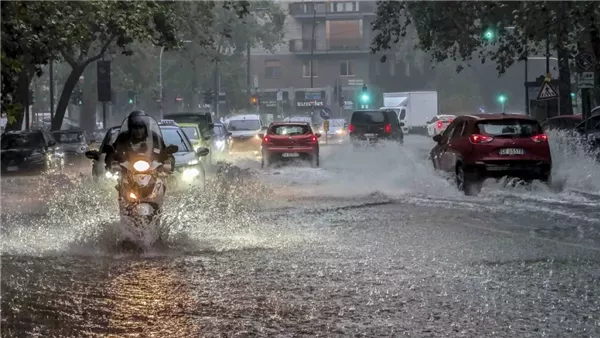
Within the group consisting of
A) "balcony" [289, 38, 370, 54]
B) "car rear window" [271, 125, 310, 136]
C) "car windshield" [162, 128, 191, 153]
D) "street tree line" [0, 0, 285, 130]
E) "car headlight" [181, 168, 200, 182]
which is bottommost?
"car headlight" [181, 168, 200, 182]

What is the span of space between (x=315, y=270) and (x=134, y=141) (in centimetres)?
302

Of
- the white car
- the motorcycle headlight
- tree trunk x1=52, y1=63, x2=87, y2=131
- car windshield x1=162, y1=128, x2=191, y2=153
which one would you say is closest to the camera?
the motorcycle headlight

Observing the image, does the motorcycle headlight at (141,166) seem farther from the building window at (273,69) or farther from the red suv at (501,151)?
the building window at (273,69)

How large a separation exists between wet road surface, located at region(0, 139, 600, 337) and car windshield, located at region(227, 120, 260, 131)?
3048 cm

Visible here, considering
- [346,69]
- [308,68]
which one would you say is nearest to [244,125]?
[346,69]

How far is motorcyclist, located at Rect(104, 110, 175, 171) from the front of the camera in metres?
12.7

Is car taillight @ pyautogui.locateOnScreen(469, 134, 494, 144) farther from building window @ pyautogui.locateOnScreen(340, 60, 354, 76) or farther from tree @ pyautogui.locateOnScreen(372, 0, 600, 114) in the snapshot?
building window @ pyautogui.locateOnScreen(340, 60, 354, 76)

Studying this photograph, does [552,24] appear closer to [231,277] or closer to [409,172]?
[409,172]

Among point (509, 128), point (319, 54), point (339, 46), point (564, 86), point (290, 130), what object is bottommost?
point (290, 130)

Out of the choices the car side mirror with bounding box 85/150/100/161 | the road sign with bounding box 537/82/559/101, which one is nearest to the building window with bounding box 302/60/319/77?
the road sign with bounding box 537/82/559/101

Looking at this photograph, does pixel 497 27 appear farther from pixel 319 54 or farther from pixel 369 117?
pixel 319 54

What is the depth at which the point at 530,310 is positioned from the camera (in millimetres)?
8711

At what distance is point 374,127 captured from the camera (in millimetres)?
43812

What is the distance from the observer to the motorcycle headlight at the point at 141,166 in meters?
12.3
